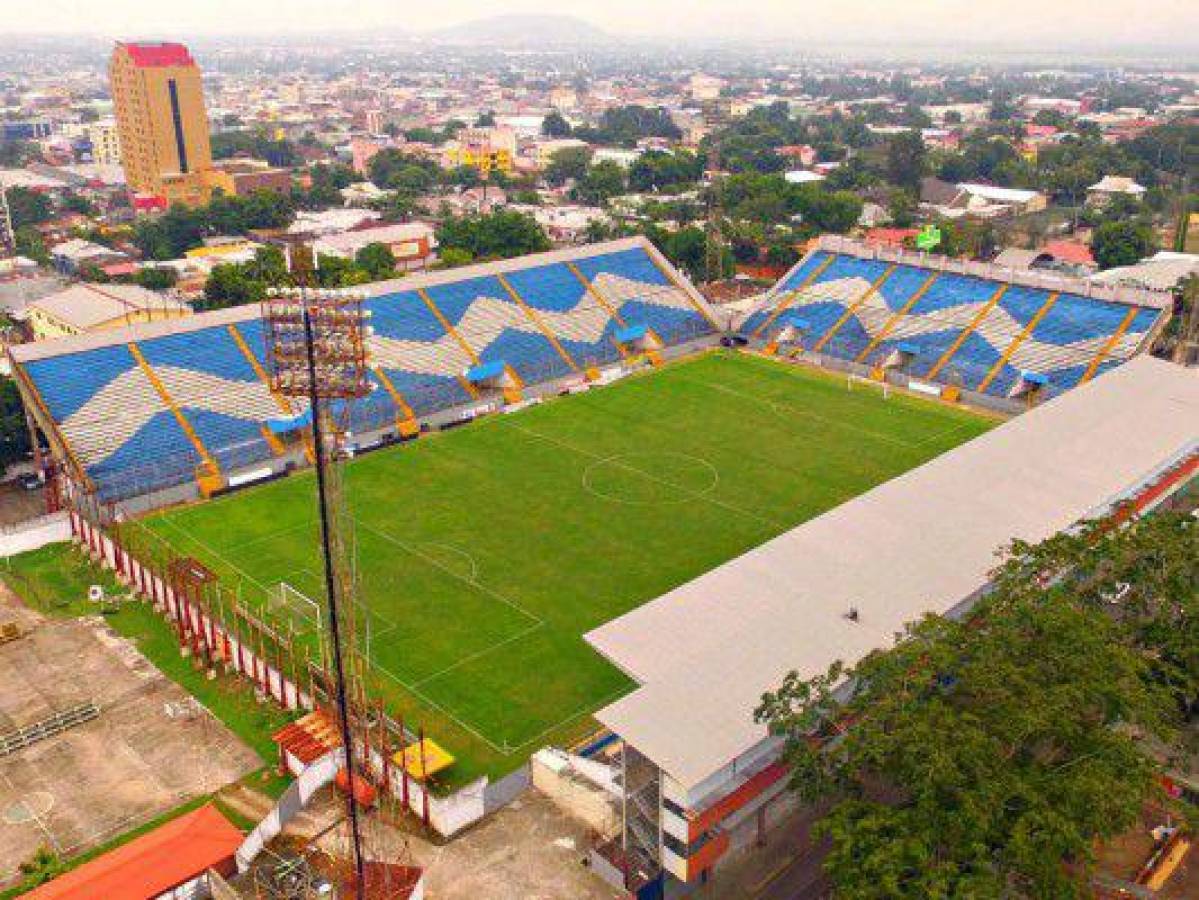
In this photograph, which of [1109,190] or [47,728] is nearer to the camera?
[47,728]

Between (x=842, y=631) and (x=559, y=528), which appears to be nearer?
(x=842, y=631)

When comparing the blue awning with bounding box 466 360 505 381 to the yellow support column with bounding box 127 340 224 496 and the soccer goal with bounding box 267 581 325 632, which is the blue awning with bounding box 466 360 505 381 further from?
the soccer goal with bounding box 267 581 325 632

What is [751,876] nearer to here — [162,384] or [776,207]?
[162,384]

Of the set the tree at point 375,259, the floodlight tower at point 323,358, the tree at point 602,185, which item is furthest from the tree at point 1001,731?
the tree at point 602,185

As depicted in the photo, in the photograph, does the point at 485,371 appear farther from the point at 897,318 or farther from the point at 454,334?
the point at 897,318

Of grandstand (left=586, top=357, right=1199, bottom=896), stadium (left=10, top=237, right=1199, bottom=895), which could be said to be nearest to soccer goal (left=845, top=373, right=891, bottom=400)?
stadium (left=10, top=237, right=1199, bottom=895)

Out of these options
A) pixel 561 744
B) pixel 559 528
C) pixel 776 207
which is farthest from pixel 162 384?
pixel 776 207

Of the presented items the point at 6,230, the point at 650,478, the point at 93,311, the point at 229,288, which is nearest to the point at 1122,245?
the point at 650,478
